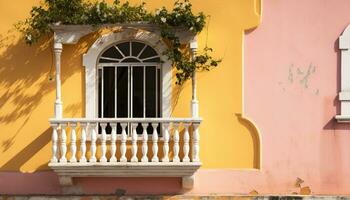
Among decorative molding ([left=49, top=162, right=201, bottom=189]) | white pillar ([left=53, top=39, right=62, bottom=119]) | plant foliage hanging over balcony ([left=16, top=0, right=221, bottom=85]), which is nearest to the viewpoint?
decorative molding ([left=49, top=162, right=201, bottom=189])

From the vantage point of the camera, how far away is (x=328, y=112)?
9.16m

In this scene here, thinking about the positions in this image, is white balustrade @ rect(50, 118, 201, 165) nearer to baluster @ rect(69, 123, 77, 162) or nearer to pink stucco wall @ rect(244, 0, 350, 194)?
baluster @ rect(69, 123, 77, 162)

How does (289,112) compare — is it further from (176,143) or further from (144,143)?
(144,143)

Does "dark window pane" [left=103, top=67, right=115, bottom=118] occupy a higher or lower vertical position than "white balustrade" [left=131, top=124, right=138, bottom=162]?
higher

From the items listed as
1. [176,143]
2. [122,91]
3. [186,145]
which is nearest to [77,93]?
[122,91]

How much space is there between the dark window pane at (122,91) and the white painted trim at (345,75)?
3019 millimetres

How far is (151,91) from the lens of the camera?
9.24 metres

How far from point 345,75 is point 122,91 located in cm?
320

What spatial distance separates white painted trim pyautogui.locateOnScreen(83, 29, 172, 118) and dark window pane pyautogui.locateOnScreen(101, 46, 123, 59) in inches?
4.7

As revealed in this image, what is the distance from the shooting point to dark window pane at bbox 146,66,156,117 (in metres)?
9.23

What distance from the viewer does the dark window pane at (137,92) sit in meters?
9.21

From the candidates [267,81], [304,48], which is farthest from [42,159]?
[304,48]

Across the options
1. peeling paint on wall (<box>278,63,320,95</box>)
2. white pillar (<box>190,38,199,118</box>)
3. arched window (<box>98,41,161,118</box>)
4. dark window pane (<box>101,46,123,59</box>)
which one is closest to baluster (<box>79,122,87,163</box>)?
arched window (<box>98,41,161,118</box>)

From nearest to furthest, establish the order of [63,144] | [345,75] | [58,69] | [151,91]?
[63,144] < [58,69] < [345,75] < [151,91]
